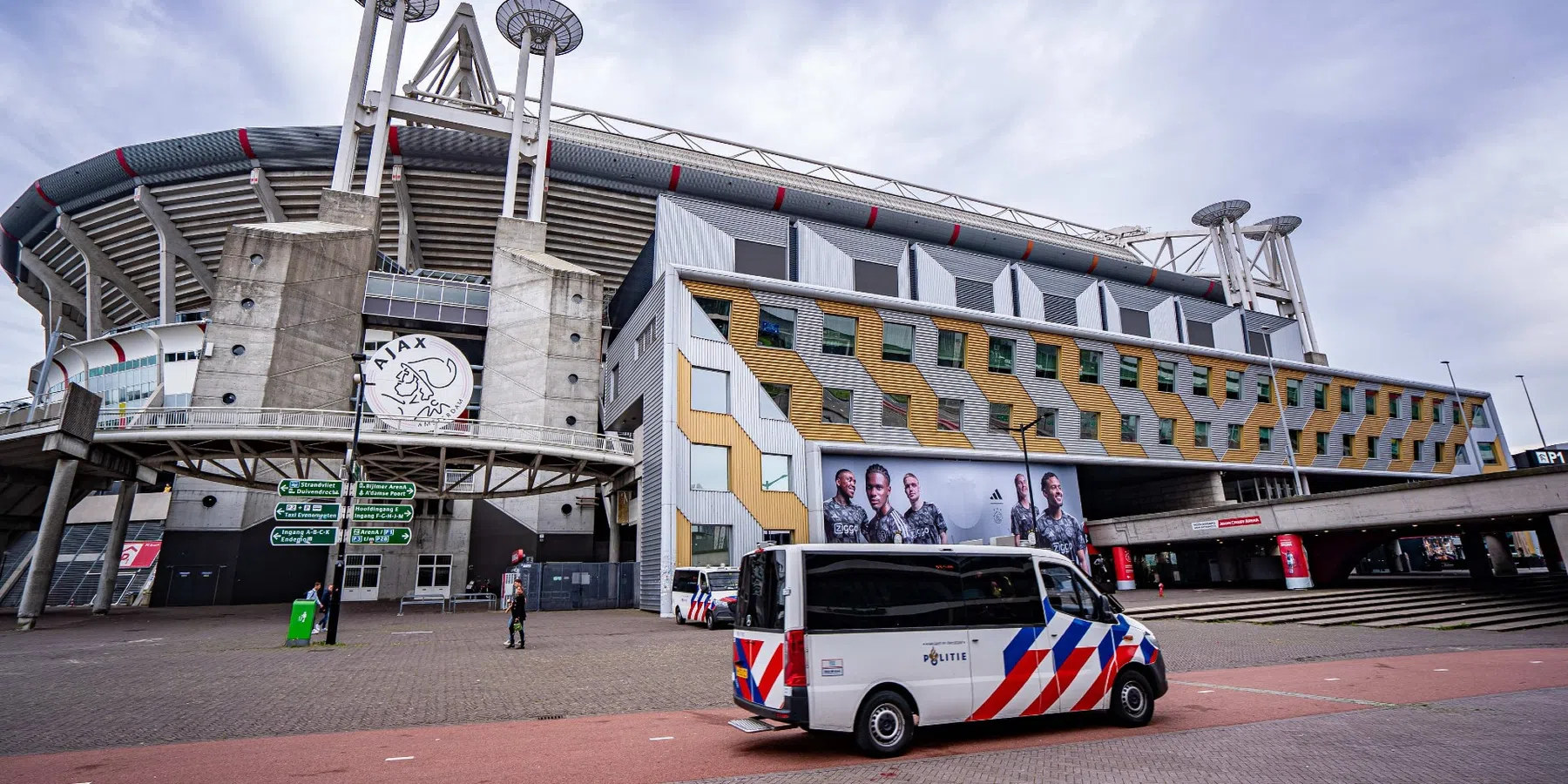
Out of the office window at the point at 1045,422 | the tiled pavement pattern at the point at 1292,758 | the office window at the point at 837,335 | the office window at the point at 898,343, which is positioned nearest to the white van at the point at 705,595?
the office window at the point at 837,335

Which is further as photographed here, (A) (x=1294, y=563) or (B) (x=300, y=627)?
(A) (x=1294, y=563)

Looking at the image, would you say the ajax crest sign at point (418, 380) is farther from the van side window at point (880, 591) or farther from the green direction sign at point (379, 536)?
the van side window at point (880, 591)

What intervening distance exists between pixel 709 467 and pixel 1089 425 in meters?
23.4

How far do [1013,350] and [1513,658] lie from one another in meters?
26.8

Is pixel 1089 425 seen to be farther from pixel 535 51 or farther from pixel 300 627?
pixel 535 51

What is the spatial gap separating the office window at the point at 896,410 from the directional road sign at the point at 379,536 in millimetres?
22644

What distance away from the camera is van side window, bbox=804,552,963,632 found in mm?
7734

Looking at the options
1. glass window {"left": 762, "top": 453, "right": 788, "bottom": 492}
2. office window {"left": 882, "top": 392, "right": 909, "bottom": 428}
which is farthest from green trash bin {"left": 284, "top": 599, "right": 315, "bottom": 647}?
office window {"left": 882, "top": 392, "right": 909, "bottom": 428}

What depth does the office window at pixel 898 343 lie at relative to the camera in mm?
36844

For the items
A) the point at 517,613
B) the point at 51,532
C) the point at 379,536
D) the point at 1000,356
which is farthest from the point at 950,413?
the point at 51,532

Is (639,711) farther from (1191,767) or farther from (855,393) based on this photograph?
(855,393)

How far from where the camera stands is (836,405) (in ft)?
115

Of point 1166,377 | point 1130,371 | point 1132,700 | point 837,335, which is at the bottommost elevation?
point 1132,700

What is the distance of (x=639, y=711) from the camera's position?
33.3 feet
